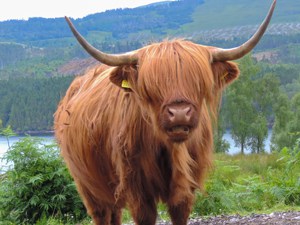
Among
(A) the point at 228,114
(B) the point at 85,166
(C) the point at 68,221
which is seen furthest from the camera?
(A) the point at 228,114

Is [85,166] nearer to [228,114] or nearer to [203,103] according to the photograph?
[203,103]

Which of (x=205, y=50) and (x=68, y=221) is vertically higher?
(x=205, y=50)

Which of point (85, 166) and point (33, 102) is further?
point (33, 102)

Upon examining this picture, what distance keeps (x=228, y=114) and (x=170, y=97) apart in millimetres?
45735

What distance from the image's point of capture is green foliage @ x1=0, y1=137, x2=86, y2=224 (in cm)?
840

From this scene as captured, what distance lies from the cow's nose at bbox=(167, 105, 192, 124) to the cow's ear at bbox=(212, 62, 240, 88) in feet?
2.22

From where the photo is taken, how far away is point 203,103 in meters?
4.44

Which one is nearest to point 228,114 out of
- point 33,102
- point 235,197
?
point 235,197

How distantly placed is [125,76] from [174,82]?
19.5 inches

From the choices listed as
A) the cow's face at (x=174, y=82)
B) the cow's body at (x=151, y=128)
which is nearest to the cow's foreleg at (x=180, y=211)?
the cow's body at (x=151, y=128)

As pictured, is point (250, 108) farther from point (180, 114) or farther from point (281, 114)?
point (180, 114)

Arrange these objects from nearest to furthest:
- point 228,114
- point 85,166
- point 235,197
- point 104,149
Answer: point 104,149
point 85,166
point 235,197
point 228,114

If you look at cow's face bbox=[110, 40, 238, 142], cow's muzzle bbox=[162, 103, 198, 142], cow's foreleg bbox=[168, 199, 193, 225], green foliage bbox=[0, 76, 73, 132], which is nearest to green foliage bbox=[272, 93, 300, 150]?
green foliage bbox=[0, 76, 73, 132]

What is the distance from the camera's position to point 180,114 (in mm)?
3887
